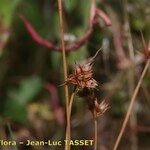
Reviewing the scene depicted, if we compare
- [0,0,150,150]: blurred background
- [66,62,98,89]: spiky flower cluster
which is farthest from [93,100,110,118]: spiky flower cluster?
[0,0,150,150]: blurred background

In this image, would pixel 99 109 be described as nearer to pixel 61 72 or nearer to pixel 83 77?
pixel 83 77

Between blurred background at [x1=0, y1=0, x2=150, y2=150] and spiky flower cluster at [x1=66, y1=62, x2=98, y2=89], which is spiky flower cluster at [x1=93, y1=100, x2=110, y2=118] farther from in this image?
blurred background at [x1=0, y1=0, x2=150, y2=150]

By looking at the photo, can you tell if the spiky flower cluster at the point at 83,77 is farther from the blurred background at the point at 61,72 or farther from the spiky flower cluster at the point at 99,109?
the blurred background at the point at 61,72

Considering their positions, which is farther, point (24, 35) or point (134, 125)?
point (24, 35)

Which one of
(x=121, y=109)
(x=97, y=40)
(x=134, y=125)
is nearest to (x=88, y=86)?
(x=134, y=125)

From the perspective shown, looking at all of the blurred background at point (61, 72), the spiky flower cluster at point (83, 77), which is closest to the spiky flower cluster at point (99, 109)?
the spiky flower cluster at point (83, 77)

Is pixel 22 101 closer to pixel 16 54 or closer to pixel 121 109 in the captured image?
pixel 16 54

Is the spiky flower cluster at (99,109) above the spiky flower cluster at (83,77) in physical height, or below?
below

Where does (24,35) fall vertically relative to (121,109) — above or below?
above
